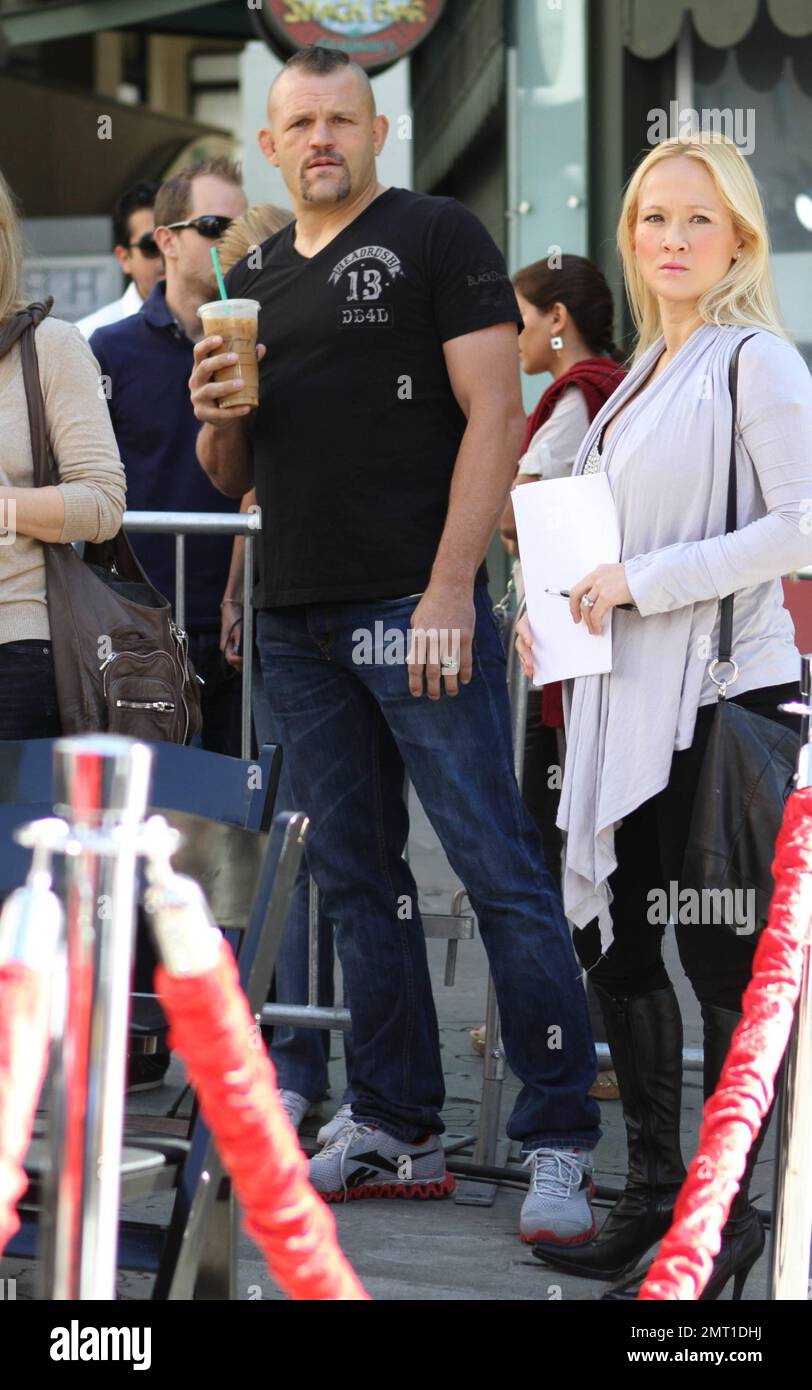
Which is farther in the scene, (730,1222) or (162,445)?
(162,445)

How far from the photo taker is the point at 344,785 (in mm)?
3760

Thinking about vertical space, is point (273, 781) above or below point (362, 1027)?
above

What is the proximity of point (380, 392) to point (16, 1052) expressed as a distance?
2115 millimetres

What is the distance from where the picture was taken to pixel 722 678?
10.1 feet

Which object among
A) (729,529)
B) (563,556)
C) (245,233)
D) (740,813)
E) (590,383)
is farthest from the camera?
(590,383)

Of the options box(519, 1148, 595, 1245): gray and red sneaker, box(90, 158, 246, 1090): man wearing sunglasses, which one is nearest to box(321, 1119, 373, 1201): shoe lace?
box(519, 1148, 595, 1245): gray and red sneaker

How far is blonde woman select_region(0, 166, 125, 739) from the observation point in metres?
3.49

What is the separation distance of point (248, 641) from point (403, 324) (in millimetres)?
1023

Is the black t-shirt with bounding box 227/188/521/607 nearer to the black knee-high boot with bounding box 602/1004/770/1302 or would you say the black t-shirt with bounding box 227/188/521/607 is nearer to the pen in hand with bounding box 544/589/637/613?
the pen in hand with bounding box 544/589/637/613

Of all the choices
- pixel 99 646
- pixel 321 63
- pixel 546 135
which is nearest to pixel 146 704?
pixel 99 646

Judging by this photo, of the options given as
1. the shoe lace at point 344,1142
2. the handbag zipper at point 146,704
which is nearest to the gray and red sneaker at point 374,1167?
the shoe lace at point 344,1142

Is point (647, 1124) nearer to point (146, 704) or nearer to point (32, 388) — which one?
point (146, 704)

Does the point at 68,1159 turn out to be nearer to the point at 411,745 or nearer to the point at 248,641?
the point at 411,745
